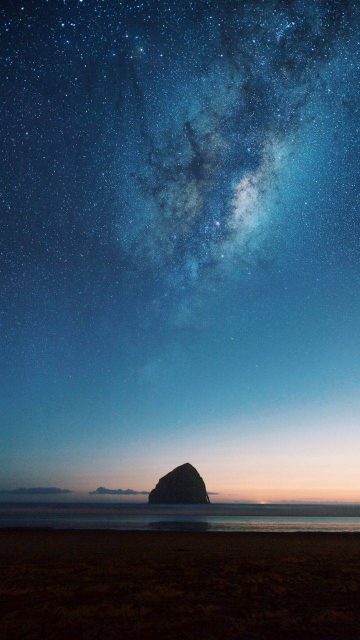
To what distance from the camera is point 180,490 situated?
17638 cm

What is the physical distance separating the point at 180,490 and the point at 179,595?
601 feet

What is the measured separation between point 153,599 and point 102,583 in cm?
234

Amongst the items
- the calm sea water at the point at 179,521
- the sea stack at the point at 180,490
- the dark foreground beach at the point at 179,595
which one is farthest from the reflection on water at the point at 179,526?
the sea stack at the point at 180,490

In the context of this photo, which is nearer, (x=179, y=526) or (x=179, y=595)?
(x=179, y=595)

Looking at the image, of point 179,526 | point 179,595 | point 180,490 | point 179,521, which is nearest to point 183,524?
point 179,526

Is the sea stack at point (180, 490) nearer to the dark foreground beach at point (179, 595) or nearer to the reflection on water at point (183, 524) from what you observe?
the reflection on water at point (183, 524)

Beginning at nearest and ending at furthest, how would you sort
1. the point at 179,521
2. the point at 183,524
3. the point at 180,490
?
1. the point at 183,524
2. the point at 179,521
3. the point at 180,490

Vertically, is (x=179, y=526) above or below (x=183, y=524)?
above

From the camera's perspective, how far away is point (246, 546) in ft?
59.2

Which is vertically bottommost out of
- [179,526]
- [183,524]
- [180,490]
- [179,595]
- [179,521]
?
[180,490]

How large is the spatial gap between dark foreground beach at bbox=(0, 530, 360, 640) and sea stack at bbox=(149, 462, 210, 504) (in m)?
174

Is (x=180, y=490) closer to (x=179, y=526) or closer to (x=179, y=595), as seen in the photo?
(x=179, y=526)

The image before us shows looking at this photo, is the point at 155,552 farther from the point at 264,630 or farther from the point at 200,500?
the point at 200,500

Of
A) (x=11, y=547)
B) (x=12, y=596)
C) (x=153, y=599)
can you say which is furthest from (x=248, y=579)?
(x=11, y=547)
